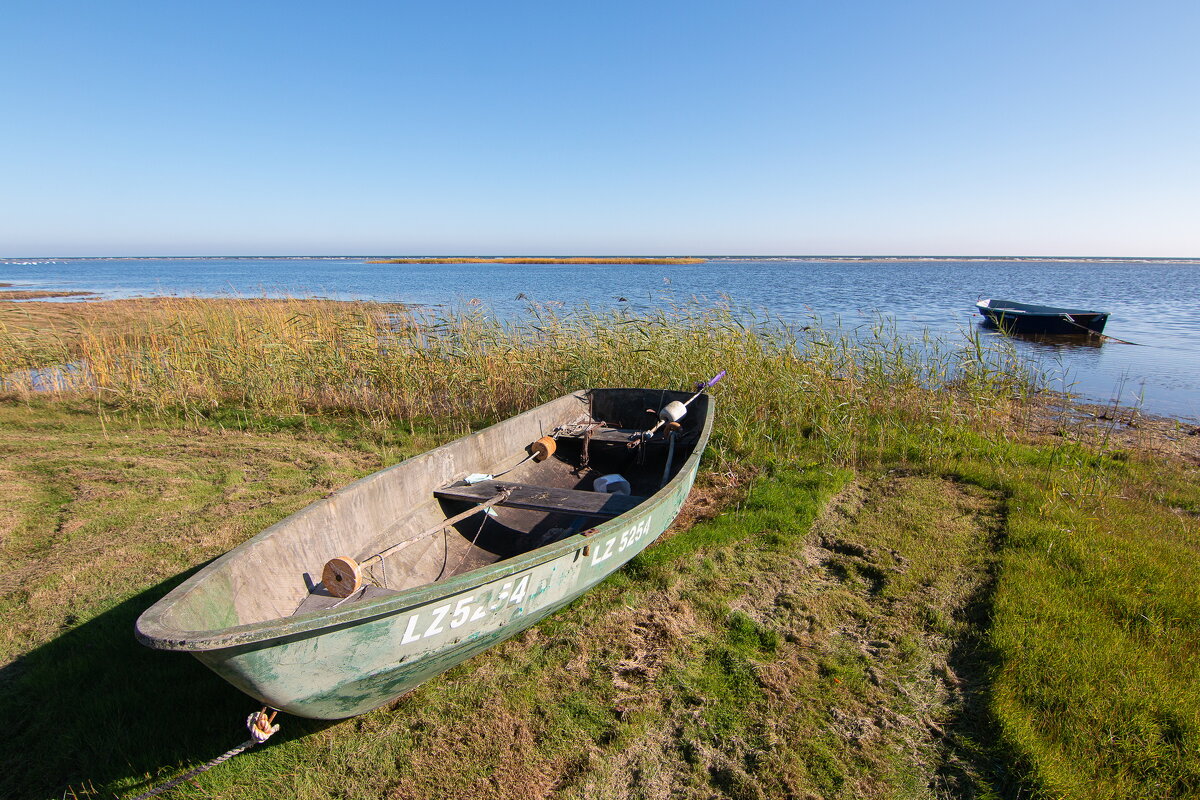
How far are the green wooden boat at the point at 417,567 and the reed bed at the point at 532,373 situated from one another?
6.10 ft

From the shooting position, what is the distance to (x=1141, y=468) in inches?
238

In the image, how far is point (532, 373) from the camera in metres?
8.15

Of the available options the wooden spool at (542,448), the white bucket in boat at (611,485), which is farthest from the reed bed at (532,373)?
the wooden spool at (542,448)

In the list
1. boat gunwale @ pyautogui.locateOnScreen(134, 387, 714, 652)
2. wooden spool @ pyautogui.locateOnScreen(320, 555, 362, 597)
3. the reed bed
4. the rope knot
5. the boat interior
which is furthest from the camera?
the reed bed

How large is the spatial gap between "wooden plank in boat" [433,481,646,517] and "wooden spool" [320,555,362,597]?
133cm

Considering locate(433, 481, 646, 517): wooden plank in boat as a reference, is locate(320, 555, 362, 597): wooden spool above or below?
above

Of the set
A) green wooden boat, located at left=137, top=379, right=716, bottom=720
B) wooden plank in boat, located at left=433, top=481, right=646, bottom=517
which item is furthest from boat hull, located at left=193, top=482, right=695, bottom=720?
wooden plank in boat, located at left=433, top=481, right=646, bottom=517

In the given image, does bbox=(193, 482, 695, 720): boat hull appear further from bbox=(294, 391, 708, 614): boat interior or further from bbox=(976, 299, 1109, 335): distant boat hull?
bbox=(976, 299, 1109, 335): distant boat hull

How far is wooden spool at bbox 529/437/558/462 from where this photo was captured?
5383 millimetres

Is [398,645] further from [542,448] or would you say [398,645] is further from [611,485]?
[542,448]

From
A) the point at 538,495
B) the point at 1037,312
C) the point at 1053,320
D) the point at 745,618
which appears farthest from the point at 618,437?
the point at 1037,312

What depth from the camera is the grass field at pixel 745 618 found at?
261cm

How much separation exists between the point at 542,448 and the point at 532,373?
290cm

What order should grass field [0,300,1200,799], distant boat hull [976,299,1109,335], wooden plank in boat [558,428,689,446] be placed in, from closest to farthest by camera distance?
grass field [0,300,1200,799]
wooden plank in boat [558,428,689,446]
distant boat hull [976,299,1109,335]
